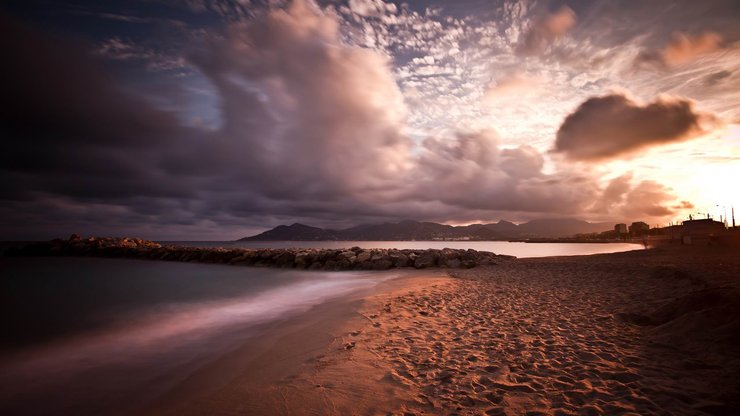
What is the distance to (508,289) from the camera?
12188 millimetres

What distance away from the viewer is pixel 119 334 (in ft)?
28.2

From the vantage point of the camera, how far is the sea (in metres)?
5.02

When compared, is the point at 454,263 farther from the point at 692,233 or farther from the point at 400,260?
the point at 692,233

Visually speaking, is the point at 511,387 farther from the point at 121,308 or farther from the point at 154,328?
the point at 121,308

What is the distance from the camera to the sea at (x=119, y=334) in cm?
502

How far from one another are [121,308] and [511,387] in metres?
15.2

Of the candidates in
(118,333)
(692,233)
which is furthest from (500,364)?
(692,233)

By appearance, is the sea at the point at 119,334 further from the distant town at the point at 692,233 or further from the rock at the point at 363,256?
the distant town at the point at 692,233

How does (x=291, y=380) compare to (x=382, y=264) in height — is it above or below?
below

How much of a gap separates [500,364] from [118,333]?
419 inches

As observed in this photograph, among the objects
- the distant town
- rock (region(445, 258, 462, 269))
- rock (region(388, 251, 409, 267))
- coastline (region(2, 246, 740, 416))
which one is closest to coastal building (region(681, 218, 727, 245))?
the distant town

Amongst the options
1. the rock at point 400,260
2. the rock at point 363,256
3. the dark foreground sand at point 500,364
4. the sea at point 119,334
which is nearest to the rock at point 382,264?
the rock at point 400,260

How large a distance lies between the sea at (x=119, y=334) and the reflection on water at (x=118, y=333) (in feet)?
0.08

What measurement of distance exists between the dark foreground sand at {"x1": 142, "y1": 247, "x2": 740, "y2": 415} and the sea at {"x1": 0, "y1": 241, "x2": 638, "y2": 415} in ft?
3.93
